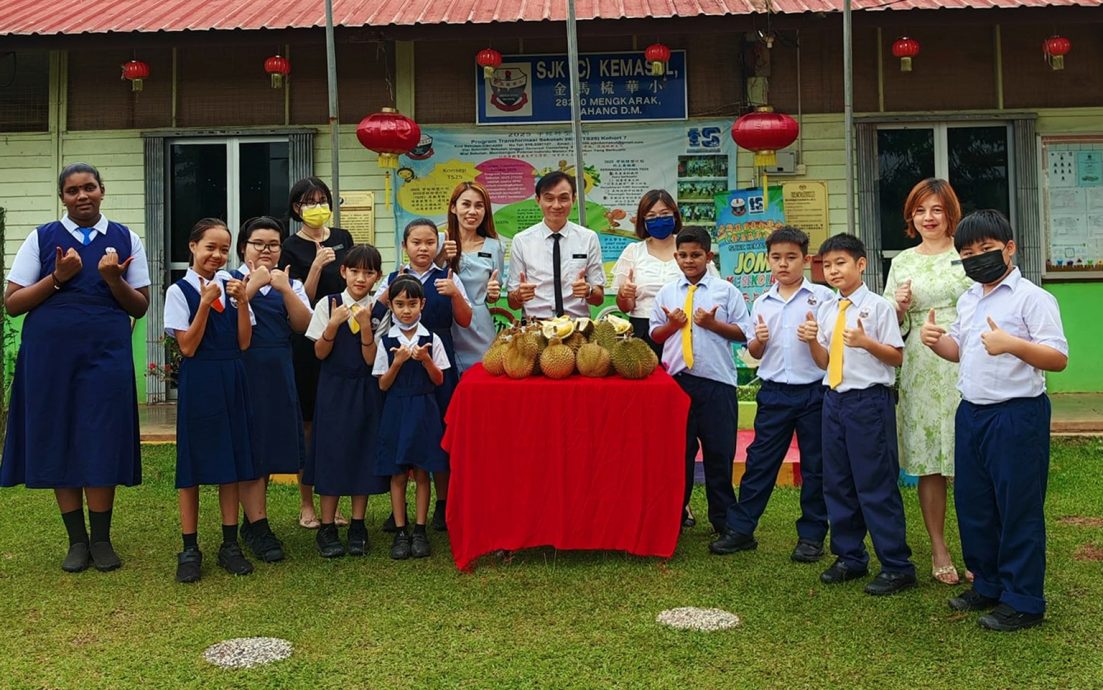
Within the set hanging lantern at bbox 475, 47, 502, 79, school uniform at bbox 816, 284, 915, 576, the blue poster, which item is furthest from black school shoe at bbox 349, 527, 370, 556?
the blue poster

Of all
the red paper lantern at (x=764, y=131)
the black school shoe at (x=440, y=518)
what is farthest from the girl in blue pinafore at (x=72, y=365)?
the red paper lantern at (x=764, y=131)

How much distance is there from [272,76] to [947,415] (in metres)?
6.52

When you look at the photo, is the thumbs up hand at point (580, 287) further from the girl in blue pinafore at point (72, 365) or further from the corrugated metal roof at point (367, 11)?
the corrugated metal roof at point (367, 11)

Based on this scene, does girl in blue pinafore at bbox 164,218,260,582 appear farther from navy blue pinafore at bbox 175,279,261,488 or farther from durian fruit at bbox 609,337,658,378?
durian fruit at bbox 609,337,658,378

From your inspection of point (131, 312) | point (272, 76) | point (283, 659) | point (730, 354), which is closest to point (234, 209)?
point (272, 76)

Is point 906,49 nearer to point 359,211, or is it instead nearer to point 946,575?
point 359,211

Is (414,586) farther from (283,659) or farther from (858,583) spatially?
(858,583)

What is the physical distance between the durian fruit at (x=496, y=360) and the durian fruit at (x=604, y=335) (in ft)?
1.29

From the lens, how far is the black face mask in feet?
11.0

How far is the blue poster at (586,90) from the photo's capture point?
8539mm

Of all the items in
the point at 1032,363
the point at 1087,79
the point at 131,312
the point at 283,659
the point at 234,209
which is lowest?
the point at 283,659

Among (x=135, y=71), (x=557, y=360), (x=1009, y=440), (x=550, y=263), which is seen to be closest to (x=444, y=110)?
(x=135, y=71)

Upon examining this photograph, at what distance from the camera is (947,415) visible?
387 centimetres

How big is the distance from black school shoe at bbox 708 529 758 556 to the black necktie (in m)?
1.31
